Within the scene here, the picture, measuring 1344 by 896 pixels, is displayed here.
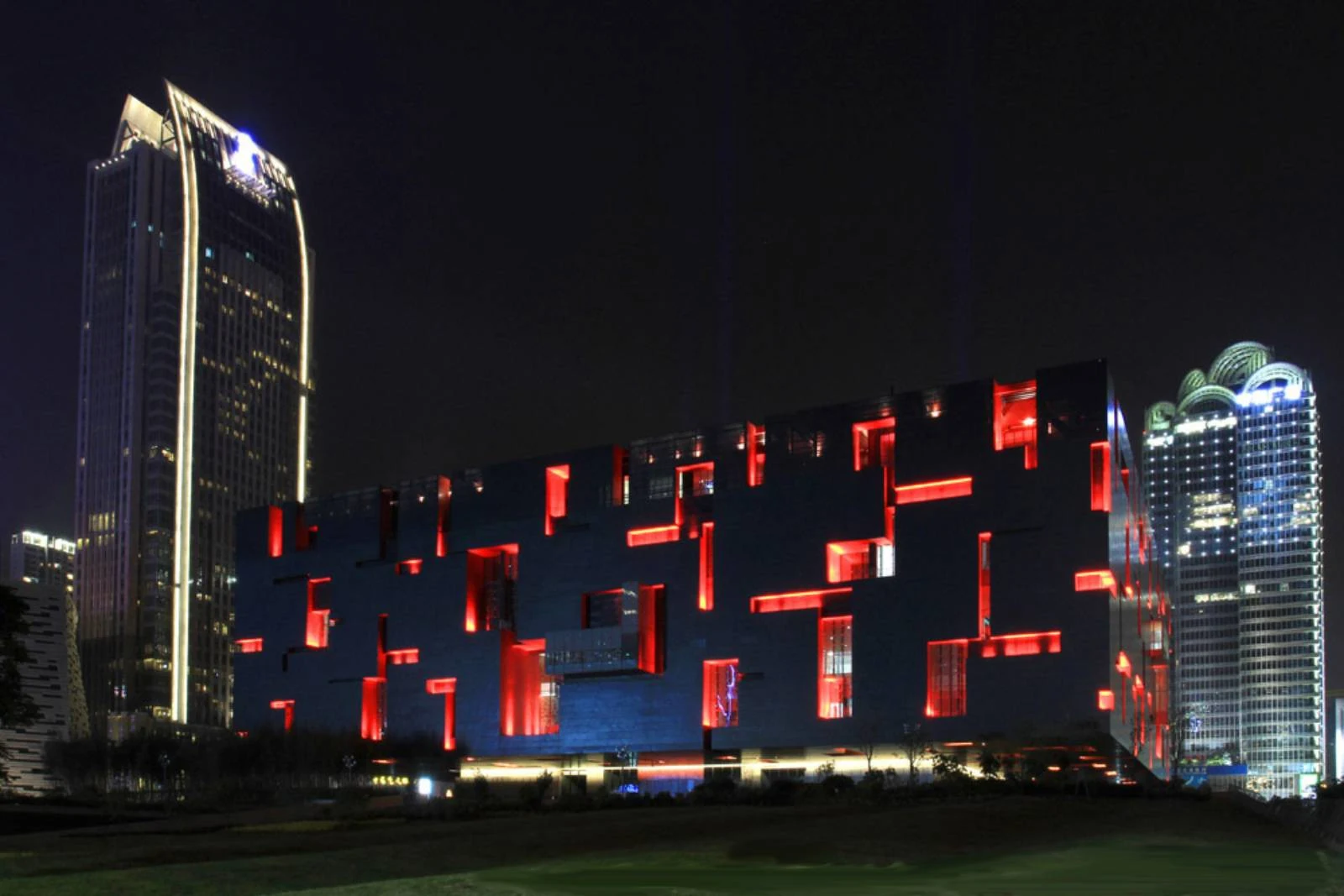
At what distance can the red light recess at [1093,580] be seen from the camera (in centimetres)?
9569

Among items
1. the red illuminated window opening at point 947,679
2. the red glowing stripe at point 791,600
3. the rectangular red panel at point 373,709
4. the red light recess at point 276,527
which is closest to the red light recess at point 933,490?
the red glowing stripe at point 791,600

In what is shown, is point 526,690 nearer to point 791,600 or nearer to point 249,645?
point 791,600

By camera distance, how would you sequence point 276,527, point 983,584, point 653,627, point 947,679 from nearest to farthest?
point 983,584 → point 947,679 → point 653,627 → point 276,527

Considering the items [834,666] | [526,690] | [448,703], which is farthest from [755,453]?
[448,703]

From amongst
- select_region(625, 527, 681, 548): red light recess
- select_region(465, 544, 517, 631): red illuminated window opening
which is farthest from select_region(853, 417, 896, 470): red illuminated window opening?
select_region(465, 544, 517, 631): red illuminated window opening

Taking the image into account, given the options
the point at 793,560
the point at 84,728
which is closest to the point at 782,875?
the point at 793,560

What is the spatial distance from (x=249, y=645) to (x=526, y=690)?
97.7ft

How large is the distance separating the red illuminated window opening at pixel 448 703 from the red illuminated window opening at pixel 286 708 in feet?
49.8

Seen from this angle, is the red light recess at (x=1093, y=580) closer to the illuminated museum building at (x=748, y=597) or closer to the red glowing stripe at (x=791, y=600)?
the illuminated museum building at (x=748, y=597)

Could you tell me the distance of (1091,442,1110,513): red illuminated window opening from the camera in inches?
3789

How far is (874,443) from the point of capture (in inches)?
4188

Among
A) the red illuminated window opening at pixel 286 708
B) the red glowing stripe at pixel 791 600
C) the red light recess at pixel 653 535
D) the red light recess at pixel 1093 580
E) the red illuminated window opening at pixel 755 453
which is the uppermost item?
the red illuminated window opening at pixel 755 453

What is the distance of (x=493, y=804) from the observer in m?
68.5

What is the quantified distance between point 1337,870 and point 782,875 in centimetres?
1121
